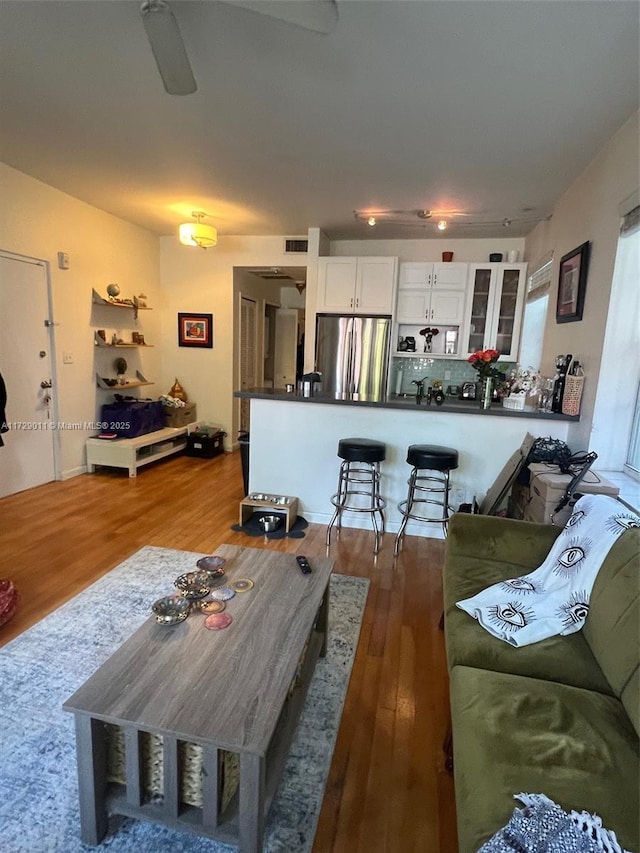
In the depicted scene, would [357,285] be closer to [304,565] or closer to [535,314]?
[535,314]

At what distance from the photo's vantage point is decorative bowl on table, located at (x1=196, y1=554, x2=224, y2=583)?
5.84 ft

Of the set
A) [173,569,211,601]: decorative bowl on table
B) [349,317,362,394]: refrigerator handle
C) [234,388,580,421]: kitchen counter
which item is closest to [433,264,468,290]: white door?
[349,317,362,394]: refrigerator handle

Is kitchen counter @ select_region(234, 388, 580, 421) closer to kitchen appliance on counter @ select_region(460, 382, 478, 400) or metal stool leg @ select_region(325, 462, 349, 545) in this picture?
metal stool leg @ select_region(325, 462, 349, 545)

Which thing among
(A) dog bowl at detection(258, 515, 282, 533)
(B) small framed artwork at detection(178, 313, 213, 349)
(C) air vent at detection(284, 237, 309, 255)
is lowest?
(A) dog bowl at detection(258, 515, 282, 533)

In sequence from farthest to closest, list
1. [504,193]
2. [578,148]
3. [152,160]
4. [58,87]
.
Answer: [504,193] → [152,160] → [578,148] → [58,87]

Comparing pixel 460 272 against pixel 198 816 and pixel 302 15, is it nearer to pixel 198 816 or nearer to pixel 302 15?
pixel 302 15

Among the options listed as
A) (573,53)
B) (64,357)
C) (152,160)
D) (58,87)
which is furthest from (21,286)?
(573,53)

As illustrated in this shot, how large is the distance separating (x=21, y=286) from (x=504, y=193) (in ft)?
13.8

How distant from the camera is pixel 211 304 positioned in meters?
5.62

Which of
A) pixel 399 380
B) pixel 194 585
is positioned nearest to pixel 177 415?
pixel 399 380

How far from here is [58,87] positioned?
2.33m

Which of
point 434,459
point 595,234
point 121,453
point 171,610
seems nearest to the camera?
point 171,610

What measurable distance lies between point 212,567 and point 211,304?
446cm

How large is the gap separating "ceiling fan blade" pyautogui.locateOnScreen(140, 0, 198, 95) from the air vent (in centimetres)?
355
